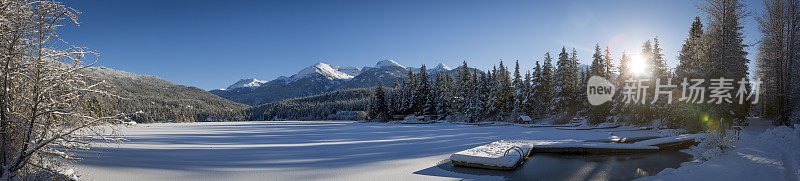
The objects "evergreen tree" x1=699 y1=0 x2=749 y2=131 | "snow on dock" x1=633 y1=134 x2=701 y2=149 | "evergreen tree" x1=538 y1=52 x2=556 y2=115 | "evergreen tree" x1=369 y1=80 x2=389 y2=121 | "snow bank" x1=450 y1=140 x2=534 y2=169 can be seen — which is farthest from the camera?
"evergreen tree" x1=369 y1=80 x2=389 y2=121

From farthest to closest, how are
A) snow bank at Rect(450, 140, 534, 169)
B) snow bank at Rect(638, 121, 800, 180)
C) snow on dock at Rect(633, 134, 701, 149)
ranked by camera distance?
snow on dock at Rect(633, 134, 701, 149) → snow bank at Rect(450, 140, 534, 169) → snow bank at Rect(638, 121, 800, 180)

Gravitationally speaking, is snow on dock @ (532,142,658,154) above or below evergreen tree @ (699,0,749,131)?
below

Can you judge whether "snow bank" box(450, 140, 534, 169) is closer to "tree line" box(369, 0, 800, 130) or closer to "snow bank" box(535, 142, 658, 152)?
"snow bank" box(535, 142, 658, 152)

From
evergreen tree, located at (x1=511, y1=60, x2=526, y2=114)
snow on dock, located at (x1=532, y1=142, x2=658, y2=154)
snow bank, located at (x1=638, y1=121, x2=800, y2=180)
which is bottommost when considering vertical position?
snow on dock, located at (x1=532, y1=142, x2=658, y2=154)

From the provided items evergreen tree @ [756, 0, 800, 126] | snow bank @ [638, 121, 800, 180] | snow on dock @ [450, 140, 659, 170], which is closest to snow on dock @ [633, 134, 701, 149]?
snow on dock @ [450, 140, 659, 170]

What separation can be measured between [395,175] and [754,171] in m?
10.1

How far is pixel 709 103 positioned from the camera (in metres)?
20.9

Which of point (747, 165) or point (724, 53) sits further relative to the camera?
point (724, 53)

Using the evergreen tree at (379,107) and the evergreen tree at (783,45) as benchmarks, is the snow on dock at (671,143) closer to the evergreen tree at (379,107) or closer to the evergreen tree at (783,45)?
the evergreen tree at (783,45)

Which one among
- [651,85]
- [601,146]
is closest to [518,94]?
[651,85]

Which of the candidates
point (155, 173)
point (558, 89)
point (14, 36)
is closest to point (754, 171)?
point (155, 173)

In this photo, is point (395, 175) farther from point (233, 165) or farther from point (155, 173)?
point (155, 173)

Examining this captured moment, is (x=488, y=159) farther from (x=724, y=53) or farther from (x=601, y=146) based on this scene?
(x=724, y=53)

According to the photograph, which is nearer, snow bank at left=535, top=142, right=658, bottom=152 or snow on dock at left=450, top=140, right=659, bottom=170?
snow on dock at left=450, top=140, right=659, bottom=170
